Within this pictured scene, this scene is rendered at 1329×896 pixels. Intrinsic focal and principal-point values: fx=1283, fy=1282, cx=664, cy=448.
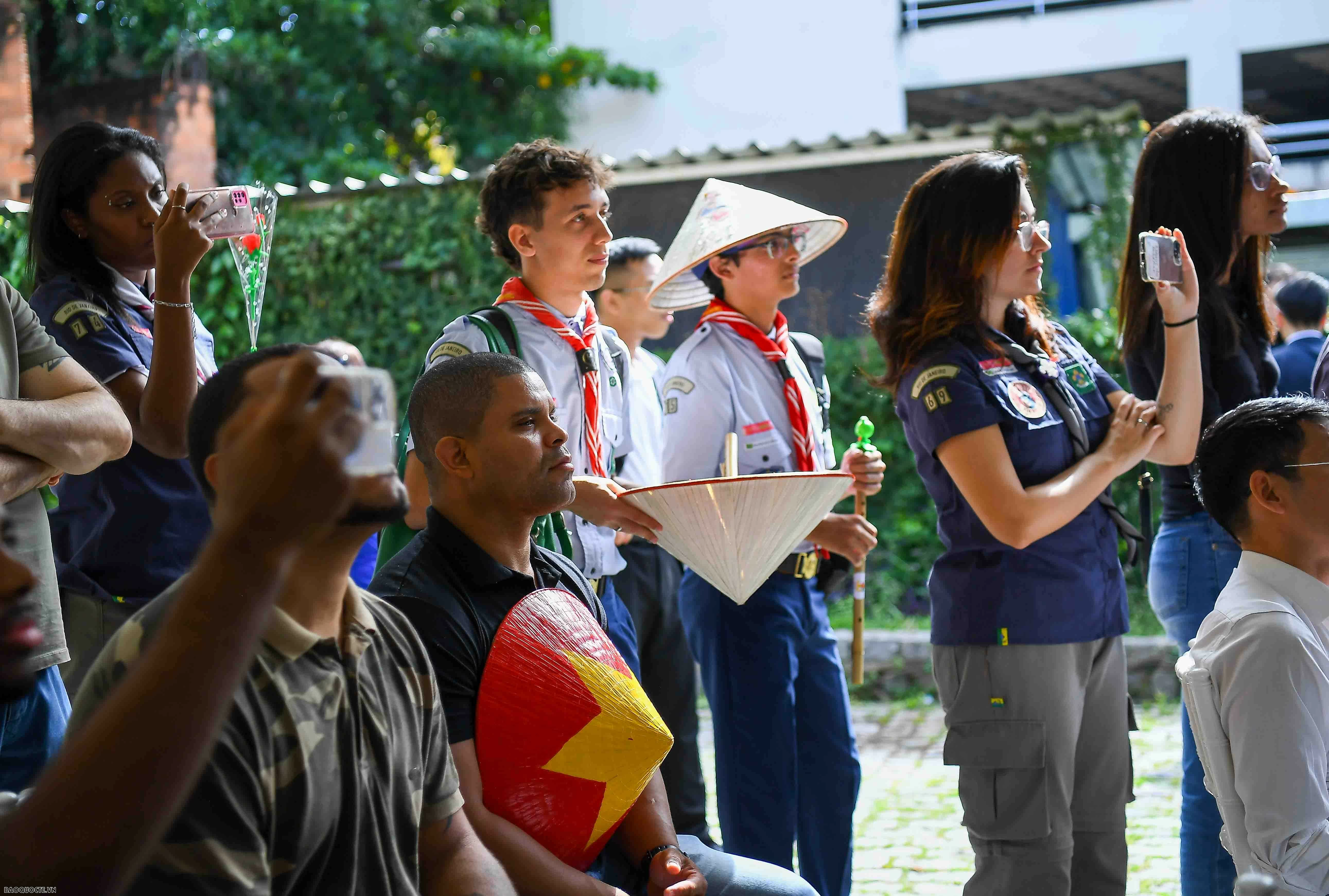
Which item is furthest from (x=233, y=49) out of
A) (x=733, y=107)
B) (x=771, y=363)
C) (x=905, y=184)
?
(x=771, y=363)

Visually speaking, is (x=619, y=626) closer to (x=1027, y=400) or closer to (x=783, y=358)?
(x=783, y=358)

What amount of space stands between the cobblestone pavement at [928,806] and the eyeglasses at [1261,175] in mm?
1933

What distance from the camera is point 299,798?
1.56 m

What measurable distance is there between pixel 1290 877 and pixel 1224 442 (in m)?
0.91

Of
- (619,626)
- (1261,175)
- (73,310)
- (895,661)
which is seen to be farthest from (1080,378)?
(895,661)

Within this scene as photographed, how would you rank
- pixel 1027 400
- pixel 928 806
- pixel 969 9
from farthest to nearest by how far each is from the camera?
pixel 969 9 < pixel 928 806 < pixel 1027 400

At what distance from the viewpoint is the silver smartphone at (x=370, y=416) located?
121 cm

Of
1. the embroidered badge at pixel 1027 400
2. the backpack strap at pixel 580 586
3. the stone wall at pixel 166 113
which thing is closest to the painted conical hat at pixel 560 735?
the backpack strap at pixel 580 586

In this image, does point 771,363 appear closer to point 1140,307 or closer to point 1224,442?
point 1140,307

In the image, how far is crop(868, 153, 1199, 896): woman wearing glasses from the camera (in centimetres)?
302

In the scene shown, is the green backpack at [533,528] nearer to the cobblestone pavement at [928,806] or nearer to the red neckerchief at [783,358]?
the red neckerchief at [783,358]

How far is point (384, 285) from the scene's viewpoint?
9133 millimetres

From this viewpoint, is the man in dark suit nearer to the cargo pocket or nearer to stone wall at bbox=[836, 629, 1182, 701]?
stone wall at bbox=[836, 629, 1182, 701]

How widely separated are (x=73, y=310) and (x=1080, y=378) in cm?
252
